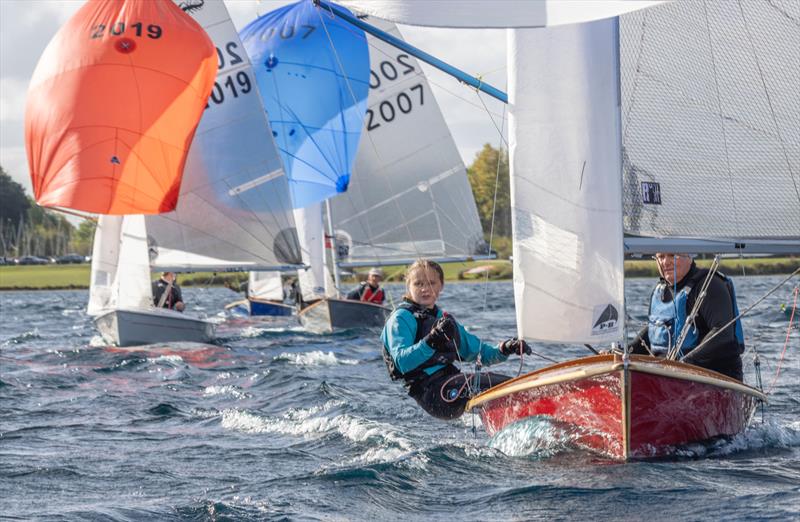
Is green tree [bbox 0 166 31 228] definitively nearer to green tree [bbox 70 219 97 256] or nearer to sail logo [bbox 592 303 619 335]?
green tree [bbox 70 219 97 256]

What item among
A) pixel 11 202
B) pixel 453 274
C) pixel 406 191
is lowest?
pixel 453 274

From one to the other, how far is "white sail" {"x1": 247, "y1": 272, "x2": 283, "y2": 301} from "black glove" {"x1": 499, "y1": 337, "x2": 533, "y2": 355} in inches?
951

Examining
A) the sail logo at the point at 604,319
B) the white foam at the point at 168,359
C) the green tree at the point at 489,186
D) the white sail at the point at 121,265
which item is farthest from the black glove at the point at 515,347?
the green tree at the point at 489,186

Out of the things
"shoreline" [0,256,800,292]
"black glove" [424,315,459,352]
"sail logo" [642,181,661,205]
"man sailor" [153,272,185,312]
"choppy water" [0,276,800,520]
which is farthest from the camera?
"shoreline" [0,256,800,292]

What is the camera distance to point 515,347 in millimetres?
7062

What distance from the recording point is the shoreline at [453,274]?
54094 mm

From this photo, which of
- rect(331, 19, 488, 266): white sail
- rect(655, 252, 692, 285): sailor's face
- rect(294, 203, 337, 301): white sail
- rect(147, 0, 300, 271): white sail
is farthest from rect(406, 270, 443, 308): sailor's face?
rect(331, 19, 488, 266): white sail

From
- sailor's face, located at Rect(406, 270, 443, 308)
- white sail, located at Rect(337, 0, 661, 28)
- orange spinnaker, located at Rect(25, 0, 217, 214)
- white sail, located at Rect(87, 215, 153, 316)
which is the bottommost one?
sailor's face, located at Rect(406, 270, 443, 308)

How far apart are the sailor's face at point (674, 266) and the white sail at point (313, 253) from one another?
15.2 metres

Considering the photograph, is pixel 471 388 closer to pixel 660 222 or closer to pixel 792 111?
pixel 660 222

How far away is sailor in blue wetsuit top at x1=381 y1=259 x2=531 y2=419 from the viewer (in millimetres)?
7520

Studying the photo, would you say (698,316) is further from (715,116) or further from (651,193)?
(715,116)

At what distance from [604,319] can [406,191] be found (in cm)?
1821

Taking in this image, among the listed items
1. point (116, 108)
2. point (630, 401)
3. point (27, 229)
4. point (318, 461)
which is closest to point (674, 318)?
point (630, 401)
